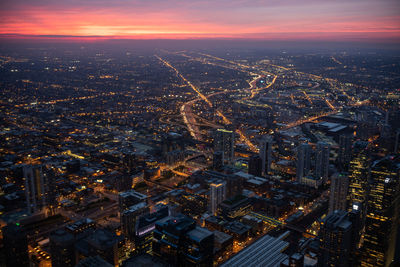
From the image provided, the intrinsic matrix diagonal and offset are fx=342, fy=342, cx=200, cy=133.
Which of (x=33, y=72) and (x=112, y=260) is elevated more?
(x=33, y=72)

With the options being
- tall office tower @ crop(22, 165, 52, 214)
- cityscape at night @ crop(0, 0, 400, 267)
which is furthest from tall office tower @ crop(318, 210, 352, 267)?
tall office tower @ crop(22, 165, 52, 214)

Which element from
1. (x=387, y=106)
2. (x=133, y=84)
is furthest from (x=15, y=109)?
(x=387, y=106)

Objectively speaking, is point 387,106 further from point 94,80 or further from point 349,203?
point 94,80

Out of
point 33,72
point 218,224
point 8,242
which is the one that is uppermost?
point 33,72

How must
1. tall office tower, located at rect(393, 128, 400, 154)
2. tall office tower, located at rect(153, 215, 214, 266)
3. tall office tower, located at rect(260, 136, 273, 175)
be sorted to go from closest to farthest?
tall office tower, located at rect(153, 215, 214, 266)
tall office tower, located at rect(393, 128, 400, 154)
tall office tower, located at rect(260, 136, 273, 175)

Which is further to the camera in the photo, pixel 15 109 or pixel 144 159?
pixel 15 109

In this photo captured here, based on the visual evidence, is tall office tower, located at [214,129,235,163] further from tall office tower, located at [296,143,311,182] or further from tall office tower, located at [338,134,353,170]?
tall office tower, located at [338,134,353,170]
